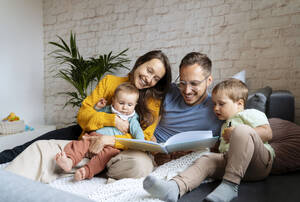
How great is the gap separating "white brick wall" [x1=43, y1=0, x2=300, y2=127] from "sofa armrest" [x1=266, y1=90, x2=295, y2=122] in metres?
0.68

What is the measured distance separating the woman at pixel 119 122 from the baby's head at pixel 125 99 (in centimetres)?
8

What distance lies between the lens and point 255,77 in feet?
7.84

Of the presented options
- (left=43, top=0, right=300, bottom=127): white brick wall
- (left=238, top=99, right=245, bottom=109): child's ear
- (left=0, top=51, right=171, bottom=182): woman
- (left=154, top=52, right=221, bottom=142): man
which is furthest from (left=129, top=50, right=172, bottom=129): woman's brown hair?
(left=43, top=0, right=300, bottom=127): white brick wall

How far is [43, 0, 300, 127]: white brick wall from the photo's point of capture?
2279 mm

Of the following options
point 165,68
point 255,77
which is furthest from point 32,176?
point 255,77

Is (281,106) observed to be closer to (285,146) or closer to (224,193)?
(285,146)

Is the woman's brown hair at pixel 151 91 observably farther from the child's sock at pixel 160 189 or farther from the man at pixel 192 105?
the child's sock at pixel 160 189

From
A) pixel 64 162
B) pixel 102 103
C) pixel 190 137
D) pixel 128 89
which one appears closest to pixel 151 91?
pixel 128 89

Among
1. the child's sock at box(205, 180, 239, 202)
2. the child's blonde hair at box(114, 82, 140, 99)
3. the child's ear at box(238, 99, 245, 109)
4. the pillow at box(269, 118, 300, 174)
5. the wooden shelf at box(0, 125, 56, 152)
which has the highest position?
the child's blonde hair at box(114, 82, 140, 99)

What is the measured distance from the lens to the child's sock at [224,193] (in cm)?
101

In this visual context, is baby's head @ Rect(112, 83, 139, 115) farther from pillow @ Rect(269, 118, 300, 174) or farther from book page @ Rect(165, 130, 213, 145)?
pillow @ Rect(269, 118, 300, 174)

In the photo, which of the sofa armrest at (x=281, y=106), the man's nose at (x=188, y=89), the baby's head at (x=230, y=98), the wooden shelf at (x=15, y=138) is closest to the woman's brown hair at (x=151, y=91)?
the man's nose at (x=188, y=89)

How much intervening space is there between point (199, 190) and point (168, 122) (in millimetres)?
684

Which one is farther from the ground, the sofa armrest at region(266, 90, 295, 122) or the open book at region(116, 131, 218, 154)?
the sofa armrest at region(266, 90, 295, 122)
